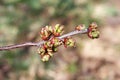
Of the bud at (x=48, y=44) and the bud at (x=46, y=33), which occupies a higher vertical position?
the bud at (x=46, y=33)

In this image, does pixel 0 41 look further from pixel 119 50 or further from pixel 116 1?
pixel 116 1

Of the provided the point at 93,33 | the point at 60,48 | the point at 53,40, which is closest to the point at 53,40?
the point at 53,40

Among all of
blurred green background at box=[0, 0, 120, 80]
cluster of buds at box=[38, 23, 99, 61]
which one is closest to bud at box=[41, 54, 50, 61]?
cluster of buds at box=[38, 23, 99, 61]

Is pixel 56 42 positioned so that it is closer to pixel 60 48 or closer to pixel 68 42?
pixel 68 42

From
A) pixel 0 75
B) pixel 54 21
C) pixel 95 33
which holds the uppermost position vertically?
pixel 54 21

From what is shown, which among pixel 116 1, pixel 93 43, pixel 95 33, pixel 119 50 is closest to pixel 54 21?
pixel 93 43

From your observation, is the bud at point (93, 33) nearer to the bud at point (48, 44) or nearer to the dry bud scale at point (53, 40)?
the dry bud scale at point (53, 40)

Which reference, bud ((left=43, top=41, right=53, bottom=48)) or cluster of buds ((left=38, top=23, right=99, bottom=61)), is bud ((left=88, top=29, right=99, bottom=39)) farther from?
bud ((left=43, top=41, right=53, bottom=48))

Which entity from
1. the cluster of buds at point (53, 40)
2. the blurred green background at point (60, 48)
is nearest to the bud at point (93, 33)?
the cluster of buds at point (53, 40)
